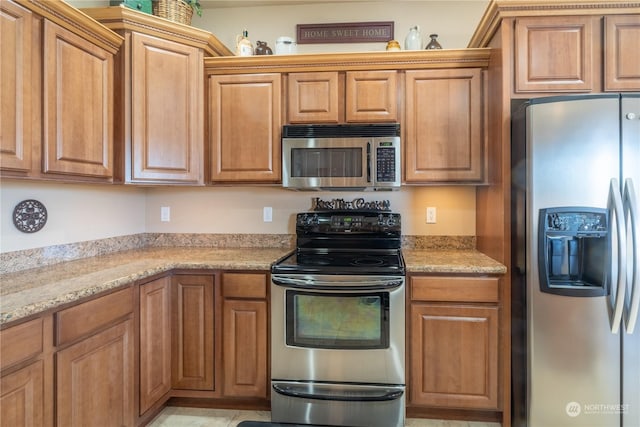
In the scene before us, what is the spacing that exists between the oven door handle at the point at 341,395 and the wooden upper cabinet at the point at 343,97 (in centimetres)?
166

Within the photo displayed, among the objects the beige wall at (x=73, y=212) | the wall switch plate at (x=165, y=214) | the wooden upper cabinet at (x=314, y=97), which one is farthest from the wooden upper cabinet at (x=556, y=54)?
the beige wall at (x=73, y=212)

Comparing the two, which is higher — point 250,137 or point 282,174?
point 250,137

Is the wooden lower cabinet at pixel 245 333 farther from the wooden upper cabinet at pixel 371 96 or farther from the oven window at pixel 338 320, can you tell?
the wooden upper cabinet at pixel 371 96

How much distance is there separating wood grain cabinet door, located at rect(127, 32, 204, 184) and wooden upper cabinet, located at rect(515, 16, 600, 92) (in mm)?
1975

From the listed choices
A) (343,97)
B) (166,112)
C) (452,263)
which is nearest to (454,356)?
(452,263)

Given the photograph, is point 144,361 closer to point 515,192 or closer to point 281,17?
point 515,192

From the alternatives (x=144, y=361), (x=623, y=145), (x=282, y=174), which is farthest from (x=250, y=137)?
(x=623, y=145)

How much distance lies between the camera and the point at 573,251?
172cm

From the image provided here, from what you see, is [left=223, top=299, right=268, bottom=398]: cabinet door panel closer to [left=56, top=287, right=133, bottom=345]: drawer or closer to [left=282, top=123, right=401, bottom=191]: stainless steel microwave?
[left=56, top=287, right=133, bottom=345]: drawer

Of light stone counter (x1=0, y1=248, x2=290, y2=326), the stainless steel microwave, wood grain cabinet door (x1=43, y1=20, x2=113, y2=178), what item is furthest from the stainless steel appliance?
wood grain cabinet door (x1=43, y1=20, x2=113, y2=178)

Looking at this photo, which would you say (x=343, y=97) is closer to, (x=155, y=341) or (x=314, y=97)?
(x=314, y=97)

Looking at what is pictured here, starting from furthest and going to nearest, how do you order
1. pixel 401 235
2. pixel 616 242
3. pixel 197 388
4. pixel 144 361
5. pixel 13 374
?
pixel 401 235, pixel 197 388, pixel 144 361, pixel 616 242, pixel 13 374

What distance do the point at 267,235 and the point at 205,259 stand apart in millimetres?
648

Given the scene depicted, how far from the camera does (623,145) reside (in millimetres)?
1654
